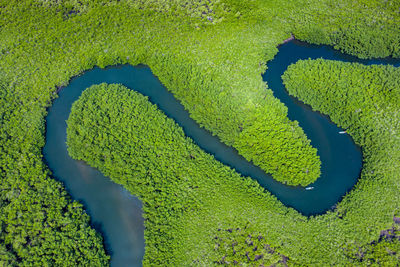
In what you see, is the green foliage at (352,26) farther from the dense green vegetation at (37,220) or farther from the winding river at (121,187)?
the dense green vegetation at (37,220)

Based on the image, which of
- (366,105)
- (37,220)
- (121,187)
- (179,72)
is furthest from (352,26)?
(37,220)

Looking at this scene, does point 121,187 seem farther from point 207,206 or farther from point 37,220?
point 207,206

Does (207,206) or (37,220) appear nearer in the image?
(37,220)

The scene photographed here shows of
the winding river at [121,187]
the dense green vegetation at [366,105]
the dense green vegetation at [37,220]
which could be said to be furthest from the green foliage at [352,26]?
the dense green vegetation at [37,220]

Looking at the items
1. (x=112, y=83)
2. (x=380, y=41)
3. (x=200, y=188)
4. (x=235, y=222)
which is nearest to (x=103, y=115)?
(x=112, y=83)

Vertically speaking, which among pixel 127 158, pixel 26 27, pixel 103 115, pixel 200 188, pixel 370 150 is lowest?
pixel 370 150

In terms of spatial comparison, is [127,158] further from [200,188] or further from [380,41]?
[380,41]

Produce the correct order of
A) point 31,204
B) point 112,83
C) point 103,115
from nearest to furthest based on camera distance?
point 31,204 < point 103,115 < point 112,83
